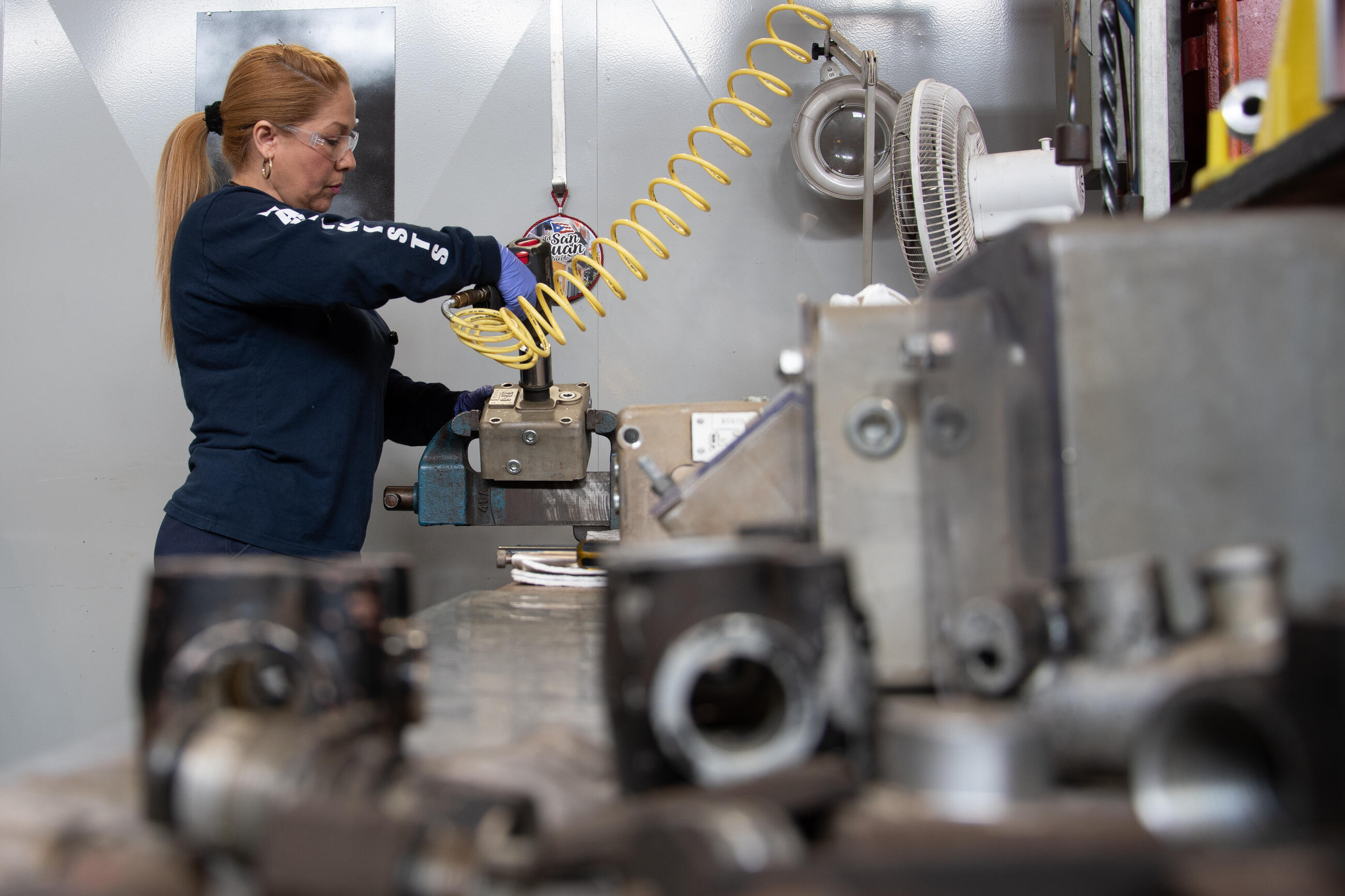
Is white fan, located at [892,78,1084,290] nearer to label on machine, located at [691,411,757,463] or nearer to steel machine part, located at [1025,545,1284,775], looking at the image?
label on machine, located at [691,411,757,463]

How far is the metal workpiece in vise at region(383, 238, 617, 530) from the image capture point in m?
2.05

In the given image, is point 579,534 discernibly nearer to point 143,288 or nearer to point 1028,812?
point 1028,812

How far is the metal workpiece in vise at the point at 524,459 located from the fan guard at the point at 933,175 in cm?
78

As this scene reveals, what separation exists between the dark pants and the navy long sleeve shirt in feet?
0.04

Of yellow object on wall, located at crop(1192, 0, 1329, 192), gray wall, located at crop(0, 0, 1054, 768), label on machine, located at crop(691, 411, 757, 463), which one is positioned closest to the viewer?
yellow object on wall, located at crop(1192, 0, 1329, 192)

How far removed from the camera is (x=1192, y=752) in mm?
→ 392

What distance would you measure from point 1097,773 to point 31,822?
0.54m

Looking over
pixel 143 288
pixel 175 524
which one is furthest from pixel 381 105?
pixel 175 524

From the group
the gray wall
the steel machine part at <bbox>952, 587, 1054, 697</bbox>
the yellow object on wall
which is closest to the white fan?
the gray wall

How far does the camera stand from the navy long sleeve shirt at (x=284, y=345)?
187 cm

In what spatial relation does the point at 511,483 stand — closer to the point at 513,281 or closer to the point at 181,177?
the point at 513,281

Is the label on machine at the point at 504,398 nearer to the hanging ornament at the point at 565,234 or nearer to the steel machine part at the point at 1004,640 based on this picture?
the hanging ornament at the point at 565,234

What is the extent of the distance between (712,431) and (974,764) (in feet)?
3.83

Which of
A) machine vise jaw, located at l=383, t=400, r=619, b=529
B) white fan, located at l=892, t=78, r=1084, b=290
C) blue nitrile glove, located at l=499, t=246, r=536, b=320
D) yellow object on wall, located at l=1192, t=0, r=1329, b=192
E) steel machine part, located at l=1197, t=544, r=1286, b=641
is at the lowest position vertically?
steel machine part, located at l=1197, t=544, r=1286, b=641
